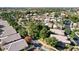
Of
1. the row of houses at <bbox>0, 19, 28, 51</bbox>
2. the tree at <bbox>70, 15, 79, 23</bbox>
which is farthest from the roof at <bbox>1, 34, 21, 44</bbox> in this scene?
the tree at <bbox>70, 15, 79, 23</bbox>

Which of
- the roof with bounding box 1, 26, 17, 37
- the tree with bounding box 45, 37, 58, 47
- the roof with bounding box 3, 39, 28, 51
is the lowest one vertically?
the roof with bounding box 3, 39, 28, 51

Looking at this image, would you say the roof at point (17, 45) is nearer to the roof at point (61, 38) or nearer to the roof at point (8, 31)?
the roof at point (8, 31)

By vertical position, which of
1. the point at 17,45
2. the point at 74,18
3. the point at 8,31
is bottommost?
the point at 17,45

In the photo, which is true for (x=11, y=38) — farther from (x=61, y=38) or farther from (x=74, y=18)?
(x=74, y=18)

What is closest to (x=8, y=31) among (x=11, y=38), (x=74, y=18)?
(x=11, y=38)

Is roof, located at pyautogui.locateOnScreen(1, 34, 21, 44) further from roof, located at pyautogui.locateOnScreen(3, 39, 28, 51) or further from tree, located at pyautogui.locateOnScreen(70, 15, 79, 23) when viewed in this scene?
tree, located at pyautogui.locateOnScreen(70, 15, 79, 23)

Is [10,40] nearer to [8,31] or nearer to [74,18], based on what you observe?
[8,31]

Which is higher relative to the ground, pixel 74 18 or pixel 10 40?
pixel 74 18

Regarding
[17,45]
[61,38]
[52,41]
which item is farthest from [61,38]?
[17,45]
